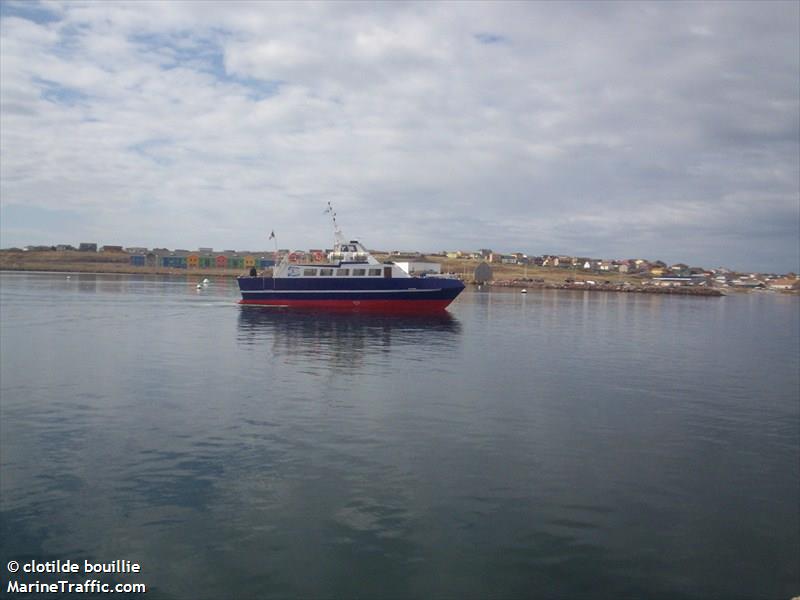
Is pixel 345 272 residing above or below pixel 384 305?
above

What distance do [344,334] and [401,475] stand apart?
34.1 metres

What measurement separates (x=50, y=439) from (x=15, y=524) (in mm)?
6256

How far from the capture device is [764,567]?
486 inches

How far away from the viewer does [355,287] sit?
71188 mm

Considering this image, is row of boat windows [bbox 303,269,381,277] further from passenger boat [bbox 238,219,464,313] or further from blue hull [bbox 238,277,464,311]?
blue hull [bbox 238,277,464,311]

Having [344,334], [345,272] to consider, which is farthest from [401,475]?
[345,272]

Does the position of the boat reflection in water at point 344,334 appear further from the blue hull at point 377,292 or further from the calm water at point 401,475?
the calm water at point 401,475

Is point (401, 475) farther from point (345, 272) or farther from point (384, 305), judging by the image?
point (345, 272)

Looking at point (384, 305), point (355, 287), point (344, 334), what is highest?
point (355, 287)

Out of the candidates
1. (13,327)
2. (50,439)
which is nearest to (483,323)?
(13,327)

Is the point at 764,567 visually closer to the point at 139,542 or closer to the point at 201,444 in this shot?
the point at 139,542

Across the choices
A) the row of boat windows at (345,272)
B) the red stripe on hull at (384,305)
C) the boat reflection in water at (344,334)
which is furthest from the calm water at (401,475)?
the row of boat windows at (345,272)

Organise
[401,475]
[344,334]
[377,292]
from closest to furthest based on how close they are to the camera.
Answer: [401,475] < [344,334] < [377,292]

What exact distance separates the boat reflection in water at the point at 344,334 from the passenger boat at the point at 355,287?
189 cm
